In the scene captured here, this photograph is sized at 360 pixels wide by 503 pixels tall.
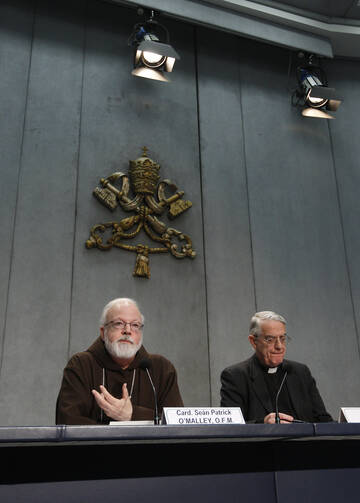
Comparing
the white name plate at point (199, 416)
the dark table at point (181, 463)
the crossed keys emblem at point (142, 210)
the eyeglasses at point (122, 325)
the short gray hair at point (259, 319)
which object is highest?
the crossed keys emblem at point (142, 210)

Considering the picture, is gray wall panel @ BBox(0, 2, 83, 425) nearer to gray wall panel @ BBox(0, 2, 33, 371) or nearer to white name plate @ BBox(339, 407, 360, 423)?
gray wall panel @ BBox(0, 2, 33, 371)

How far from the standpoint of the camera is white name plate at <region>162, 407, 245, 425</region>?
A: 6.55 feet

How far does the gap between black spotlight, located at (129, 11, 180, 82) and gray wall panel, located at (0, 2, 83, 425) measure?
2.13ft

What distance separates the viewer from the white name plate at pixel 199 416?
2.00 m

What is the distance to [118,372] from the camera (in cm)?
317

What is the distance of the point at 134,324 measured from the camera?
3.19 metres

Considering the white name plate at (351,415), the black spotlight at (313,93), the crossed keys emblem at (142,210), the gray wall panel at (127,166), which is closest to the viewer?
the white name plate at (351,415)

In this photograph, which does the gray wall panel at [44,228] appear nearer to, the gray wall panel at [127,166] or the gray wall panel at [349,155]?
the gray wall panel at [127,166]

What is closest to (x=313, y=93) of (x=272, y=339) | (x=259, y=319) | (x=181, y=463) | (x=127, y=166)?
(x=127, y=166)

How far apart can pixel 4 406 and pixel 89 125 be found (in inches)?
107

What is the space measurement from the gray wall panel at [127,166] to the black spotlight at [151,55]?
Result: 0.35 metres

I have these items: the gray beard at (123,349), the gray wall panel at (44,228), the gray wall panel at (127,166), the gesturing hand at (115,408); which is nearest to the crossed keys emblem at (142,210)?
the gray wall panel at (127,166)

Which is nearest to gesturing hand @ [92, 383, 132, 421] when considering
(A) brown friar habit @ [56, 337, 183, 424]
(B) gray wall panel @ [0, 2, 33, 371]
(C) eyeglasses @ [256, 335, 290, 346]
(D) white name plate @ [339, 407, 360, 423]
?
(A) brown friar habit @ [56, 337, 183, 424]

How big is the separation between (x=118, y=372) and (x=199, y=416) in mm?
1223
